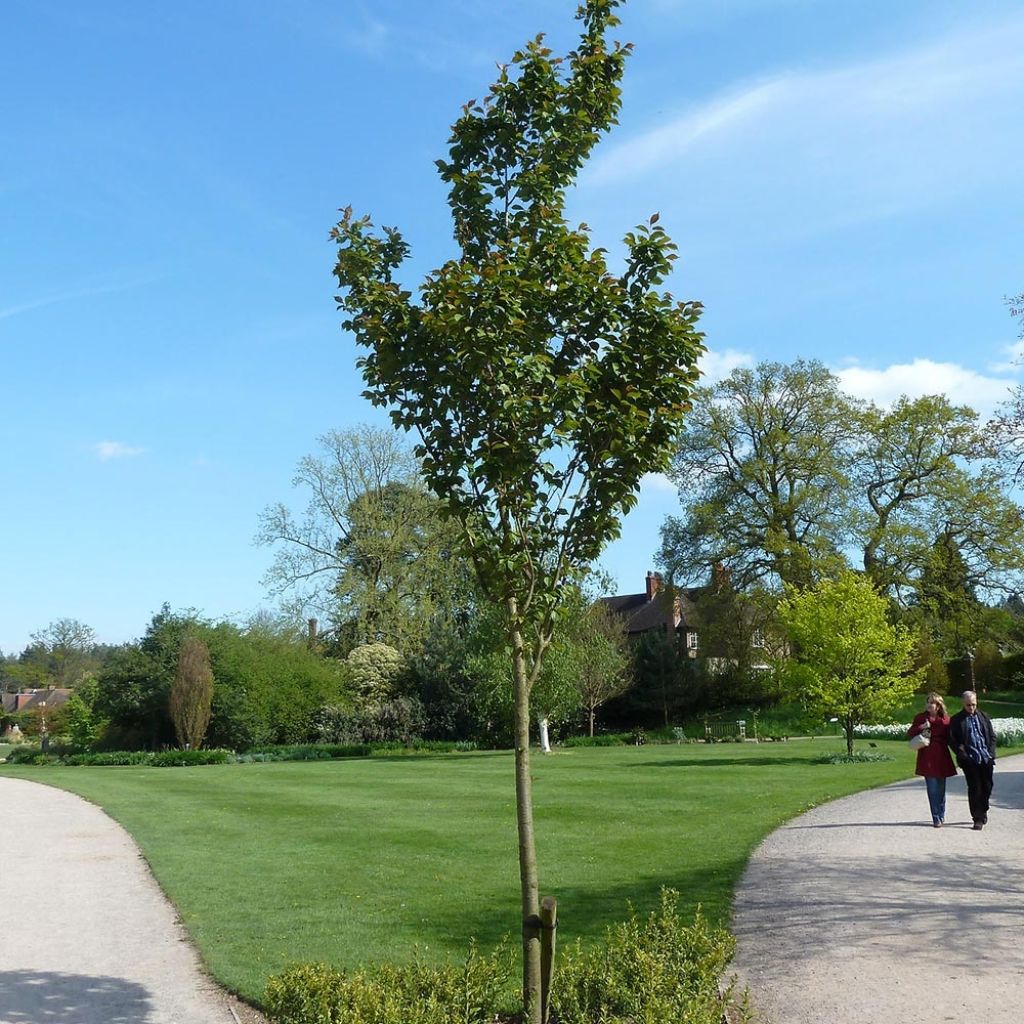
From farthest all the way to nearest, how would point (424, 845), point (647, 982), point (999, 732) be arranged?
point (999, 732) → point (424, 845) → point (647, 982)

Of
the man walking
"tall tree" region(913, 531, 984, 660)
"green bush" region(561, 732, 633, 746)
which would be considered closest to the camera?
the man walking

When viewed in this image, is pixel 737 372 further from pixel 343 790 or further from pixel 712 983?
pixel 712 983

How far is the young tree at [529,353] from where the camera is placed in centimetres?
576

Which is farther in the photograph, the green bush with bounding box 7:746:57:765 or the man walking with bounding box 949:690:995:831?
the green bush with bounding box 7:746:57:765

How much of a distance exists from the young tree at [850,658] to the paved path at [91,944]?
1940 cm

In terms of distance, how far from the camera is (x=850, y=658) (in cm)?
2872

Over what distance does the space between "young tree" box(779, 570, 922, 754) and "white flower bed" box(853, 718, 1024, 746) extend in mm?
3216

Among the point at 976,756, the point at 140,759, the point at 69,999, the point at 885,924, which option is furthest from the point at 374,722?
the point at 69,999

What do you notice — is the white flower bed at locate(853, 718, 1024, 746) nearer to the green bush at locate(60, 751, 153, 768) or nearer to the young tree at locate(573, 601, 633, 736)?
the young tree at locate(573, 601, 633, 736)

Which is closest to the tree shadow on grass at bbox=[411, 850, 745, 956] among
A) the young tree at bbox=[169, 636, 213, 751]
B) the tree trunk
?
the tree trunk

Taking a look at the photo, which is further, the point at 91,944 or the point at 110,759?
the point at 110,759

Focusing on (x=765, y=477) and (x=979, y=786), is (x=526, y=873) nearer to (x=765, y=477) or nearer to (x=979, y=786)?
(x=979, y=786)

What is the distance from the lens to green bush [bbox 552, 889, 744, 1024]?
5.79m

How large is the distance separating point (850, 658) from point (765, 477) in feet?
65.2
